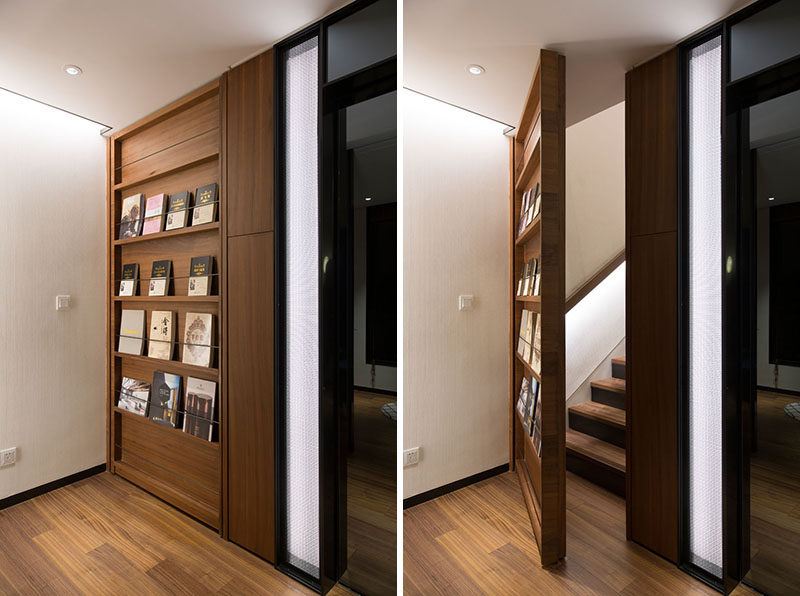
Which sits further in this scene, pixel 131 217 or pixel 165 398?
pixel 131 217

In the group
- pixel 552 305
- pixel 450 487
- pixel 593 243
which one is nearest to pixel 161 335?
pixel 450 487

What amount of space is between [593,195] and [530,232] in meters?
1.36

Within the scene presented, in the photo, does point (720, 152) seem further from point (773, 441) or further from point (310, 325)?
point (310, 325)

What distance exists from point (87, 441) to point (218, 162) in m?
1.67

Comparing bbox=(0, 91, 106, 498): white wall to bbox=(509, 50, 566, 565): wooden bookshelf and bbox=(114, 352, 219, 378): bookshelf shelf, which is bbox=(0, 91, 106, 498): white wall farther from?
bbox=(509, 50, 566, 565): wooden bookshelf

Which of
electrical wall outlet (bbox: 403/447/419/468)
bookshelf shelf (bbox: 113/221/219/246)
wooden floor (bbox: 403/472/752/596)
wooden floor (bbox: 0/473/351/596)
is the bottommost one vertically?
wooden floor (bbox: 403/472/752/596)

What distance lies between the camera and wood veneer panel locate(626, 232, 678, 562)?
1764 millimetres

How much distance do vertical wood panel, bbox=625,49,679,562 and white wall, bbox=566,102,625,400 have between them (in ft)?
3.54


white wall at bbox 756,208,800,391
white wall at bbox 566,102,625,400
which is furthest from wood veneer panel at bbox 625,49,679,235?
white wall at bbox 566,102,625,400

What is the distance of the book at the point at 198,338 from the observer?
1.97 meters

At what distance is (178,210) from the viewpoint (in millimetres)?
2121

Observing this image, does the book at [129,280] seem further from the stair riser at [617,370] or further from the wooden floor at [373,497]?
the stair riser at [617,370]

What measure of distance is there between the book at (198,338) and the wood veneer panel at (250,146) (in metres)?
0.46

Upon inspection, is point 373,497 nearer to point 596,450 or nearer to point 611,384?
point 596,450
